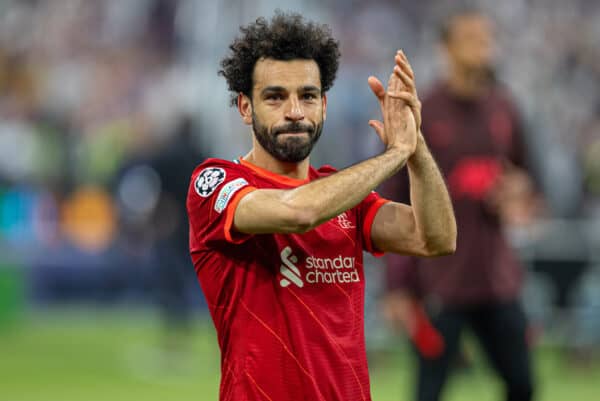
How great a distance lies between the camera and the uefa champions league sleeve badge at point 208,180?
4117 mm

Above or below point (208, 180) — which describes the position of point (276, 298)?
below

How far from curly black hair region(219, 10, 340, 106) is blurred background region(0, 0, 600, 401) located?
197 inches

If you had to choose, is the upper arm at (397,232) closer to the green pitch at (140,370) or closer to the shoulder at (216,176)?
the shoulder at (216,176)

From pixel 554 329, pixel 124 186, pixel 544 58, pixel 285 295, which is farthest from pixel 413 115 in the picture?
pixel 544 58

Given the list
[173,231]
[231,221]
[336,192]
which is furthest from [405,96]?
[173,231]

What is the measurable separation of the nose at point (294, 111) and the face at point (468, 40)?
9.50 ft

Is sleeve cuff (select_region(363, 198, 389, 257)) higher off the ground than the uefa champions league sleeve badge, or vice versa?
the uefa champions league sleeve badge


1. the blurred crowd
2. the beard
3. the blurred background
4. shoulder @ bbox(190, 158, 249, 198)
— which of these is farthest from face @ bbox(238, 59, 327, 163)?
the blurred crowd

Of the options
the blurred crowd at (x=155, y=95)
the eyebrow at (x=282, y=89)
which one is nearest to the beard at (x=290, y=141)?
the eyebrow at (x=282, y=89)

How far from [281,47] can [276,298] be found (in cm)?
88

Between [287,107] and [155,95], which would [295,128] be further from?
[155,95]

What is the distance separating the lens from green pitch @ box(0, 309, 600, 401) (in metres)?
10.1

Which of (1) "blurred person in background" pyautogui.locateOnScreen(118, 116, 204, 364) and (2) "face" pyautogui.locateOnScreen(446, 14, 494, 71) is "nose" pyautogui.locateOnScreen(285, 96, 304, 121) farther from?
(1) "blurred person in background" pyautogui.locateOnScreen(118, 116, 204, 364)

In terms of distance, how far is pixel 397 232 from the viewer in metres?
4.38
